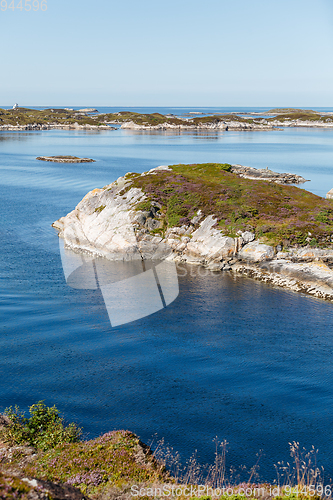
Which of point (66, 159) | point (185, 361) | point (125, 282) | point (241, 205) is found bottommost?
point (185, 361)

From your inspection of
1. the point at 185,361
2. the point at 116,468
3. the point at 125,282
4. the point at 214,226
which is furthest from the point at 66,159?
the point at 116,468

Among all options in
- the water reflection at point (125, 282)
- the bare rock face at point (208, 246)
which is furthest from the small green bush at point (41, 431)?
the bare rock face at point (208, 246)

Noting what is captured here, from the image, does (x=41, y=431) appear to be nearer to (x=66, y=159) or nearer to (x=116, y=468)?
(x=116, y=468)

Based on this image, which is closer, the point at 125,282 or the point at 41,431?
the point at 41,431

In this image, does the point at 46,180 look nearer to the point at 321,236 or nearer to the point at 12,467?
the point at 321,236

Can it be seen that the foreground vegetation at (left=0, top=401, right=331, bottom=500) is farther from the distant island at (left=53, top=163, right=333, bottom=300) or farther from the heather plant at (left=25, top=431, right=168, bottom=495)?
the distant island at (left=53, top=163, right=333, bottom=300)

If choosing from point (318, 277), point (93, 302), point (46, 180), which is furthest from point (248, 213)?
point (46, 180)

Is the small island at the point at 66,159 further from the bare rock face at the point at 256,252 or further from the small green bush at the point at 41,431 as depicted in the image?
the small green bush at the point at 41,431

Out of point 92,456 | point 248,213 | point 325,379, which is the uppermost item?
point 248,213
